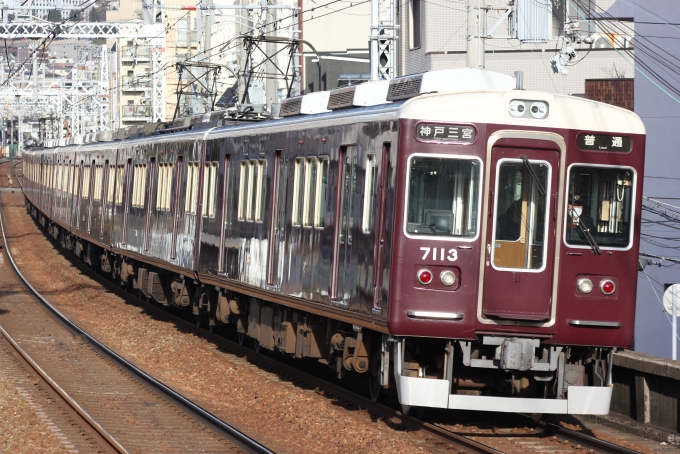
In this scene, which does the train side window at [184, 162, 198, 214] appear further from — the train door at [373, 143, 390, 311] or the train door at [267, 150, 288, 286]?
the train door at [373, 143, 390, 311]

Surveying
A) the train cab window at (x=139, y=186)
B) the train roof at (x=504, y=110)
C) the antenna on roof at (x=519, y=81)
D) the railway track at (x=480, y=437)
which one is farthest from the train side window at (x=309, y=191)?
the train cab window at (x=139, y=186)

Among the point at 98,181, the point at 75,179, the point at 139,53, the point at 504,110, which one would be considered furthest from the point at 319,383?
the point at 139,53

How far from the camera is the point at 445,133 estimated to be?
878 cm

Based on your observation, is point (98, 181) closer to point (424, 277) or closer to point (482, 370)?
point (482, 370)

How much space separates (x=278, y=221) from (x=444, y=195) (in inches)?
139

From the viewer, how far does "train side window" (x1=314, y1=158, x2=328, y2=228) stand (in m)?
10.6

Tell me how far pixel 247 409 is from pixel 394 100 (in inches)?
128

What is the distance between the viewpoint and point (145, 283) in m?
19.2

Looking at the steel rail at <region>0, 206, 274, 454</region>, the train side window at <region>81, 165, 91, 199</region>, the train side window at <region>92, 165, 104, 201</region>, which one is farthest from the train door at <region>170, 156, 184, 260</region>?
the train side window at <region>81, 165, 91, 199</region>

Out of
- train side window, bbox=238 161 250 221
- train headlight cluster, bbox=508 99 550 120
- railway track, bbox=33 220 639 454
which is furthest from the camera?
train side window, bbox=238 161 250 221

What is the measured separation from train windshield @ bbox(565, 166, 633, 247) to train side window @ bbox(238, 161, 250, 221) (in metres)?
5.13

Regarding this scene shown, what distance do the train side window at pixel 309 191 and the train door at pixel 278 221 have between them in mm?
628

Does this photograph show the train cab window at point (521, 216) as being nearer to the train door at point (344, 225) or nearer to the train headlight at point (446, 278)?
the train headlight at point (446, 278)

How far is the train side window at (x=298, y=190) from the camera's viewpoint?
37.1 ft
